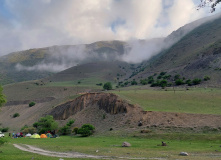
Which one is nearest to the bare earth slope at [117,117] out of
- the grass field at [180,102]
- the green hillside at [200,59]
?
the grass field at [180,102]

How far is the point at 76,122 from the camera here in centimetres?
5394

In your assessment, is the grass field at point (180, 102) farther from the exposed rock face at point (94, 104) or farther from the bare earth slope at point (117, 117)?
the exposed rock face at point (94, 104)

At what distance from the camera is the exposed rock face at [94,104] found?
49.5 metres

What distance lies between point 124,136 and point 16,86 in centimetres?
11829

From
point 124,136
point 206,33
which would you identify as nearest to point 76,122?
point 124,136

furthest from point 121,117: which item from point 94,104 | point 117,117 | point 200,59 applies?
point 200,59

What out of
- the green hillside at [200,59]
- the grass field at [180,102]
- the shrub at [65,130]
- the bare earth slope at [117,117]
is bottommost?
the shrub at [65,130]

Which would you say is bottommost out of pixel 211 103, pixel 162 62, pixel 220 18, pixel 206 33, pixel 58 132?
pixel 58 132

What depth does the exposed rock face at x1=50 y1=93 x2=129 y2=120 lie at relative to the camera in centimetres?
4953

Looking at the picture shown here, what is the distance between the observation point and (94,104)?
2272 inches

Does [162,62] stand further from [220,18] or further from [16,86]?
[16,86]

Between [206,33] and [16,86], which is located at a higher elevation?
[206,33]

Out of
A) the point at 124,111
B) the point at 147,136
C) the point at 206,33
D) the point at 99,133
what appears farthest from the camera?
the point at 206,33

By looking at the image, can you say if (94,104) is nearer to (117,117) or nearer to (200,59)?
(117,117)
